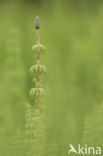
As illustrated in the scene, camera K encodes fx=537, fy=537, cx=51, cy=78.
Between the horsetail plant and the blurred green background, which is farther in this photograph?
the blurred green background

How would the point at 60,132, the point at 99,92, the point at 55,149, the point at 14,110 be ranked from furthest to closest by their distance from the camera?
the point at 99,92 < the point at 14,110 < the point at 60,132 < the point at 55,149

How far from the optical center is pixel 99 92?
2.84 metres

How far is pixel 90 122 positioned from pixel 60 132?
20 centimetres

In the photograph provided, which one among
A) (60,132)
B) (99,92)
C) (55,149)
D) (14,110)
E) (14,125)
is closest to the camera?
(55,149)

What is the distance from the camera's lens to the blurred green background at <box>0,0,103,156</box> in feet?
7.11

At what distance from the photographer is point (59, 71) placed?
3.16 m

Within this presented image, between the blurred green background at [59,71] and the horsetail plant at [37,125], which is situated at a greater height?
the blurred green background at [59,71]

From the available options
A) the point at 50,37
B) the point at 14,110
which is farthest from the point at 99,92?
the point at 50,37

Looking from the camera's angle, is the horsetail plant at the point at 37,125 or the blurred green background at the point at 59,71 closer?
the horsetail plant at the point at 37,125

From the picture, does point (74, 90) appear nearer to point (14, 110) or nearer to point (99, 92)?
point (99, 92)

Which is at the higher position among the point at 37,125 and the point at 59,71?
the point at 59,71

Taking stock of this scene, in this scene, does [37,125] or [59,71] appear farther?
[59,71]

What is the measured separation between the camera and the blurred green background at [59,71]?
217 cm

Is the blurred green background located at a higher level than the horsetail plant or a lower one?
higher
